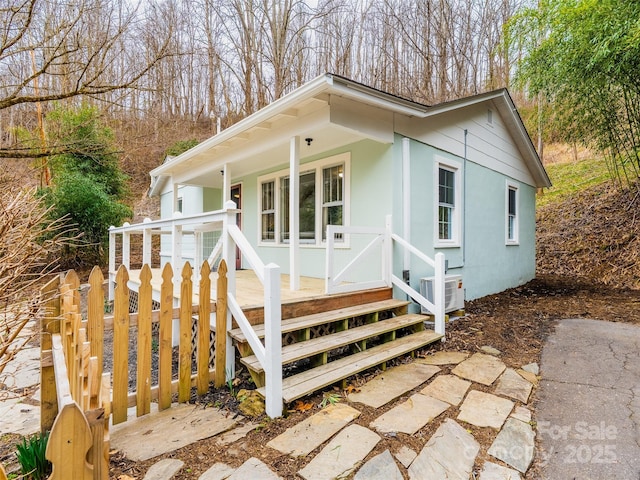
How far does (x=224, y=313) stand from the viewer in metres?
2.81

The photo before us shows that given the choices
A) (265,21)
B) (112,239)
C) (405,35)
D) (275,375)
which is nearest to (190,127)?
(265,21)

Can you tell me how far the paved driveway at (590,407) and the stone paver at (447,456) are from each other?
0.41m

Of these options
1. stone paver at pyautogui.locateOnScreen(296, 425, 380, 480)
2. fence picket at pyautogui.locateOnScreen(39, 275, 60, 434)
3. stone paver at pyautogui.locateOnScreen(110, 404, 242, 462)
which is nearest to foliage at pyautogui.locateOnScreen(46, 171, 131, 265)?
fence picket at pyautogui.locateOnScreen(39, 275, 60, 434)

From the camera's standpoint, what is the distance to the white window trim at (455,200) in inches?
210

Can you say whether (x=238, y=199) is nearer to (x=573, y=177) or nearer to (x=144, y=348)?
(x=144, y=348)

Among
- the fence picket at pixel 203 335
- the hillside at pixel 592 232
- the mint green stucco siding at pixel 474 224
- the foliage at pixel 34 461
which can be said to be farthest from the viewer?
the hillside at pixel 592 232

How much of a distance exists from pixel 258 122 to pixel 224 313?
2.80 meters

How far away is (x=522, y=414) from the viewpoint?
2494 millimetres

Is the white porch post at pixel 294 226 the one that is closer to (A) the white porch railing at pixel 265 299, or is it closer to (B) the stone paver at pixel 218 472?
(A) the white porch railing at pixel 265 299

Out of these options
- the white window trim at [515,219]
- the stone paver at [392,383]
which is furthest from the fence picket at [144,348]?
the white window trim at [515,219]

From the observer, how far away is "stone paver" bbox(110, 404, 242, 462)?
6.62 feet

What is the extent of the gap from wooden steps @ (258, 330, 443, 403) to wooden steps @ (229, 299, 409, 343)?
1.33ft

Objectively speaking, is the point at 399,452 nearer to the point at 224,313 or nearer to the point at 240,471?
the point at 240,471

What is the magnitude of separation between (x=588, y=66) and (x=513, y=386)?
20.5 ft
